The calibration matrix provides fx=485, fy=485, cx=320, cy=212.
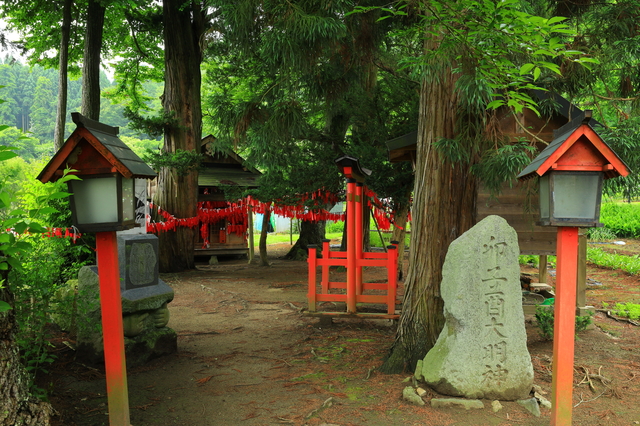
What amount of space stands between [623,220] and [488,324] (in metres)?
20.0

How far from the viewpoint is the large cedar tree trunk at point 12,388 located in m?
3.17

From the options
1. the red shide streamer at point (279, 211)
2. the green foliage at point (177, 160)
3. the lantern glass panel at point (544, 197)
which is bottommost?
the red shide streamer at point (279, 211)

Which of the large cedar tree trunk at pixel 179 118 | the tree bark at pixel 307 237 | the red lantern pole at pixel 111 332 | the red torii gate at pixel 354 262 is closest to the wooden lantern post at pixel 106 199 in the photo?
the red lantern pole at pixel 111 332

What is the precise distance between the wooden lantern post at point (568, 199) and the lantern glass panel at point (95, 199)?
3.15 metres

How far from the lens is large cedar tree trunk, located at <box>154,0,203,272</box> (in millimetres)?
14430

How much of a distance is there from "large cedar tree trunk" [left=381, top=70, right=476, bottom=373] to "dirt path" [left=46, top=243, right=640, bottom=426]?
0.49 metres

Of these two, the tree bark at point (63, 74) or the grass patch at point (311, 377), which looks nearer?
the grass patch at point (311, 377)

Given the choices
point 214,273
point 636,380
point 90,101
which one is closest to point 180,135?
point 90,101

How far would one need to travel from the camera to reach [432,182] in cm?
557

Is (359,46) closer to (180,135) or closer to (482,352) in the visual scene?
(482,352)

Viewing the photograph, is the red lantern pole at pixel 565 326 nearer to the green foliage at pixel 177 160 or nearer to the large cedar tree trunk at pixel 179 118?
the green foliage at pixel 177 160

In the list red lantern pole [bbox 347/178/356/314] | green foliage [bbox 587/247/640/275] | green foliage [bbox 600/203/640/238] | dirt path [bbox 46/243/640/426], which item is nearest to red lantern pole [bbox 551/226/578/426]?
dirt path [bbox 46/243/640/426]

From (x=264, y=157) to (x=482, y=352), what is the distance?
8.27m

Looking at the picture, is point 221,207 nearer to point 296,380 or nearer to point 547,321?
point 296,380
